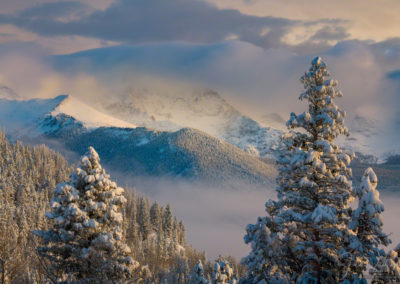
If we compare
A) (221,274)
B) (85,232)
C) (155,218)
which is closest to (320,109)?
(85,232)

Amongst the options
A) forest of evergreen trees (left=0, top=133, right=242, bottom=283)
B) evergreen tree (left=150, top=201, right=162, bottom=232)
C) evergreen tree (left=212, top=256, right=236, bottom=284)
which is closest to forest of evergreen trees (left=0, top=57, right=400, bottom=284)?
evergreen tree (left=212, top=256, right=236, bottom=284)

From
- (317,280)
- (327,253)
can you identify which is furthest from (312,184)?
(317,280)

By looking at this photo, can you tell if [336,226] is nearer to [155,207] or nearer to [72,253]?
[72,253]

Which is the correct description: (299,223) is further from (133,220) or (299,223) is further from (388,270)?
(133,220)

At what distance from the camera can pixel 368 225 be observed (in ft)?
52.1

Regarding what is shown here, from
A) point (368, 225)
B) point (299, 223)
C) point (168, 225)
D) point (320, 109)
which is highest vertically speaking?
point (168, 225)

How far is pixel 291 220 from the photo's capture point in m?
18.0

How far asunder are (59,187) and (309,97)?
14781 millimetres

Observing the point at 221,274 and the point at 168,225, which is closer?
the point at 221,274

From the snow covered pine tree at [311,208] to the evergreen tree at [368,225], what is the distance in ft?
1.64

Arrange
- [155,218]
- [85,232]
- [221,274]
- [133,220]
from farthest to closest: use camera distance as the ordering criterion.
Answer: [155,218] < [133,220] < [221,274] < [85,232]

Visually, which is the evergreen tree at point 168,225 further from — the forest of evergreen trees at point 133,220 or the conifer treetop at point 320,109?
the conifer treetop at point 320,109

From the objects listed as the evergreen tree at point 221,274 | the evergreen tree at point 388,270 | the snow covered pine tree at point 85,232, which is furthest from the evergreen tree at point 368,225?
the evergreen tree at point 221,274

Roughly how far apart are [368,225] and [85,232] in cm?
1485
